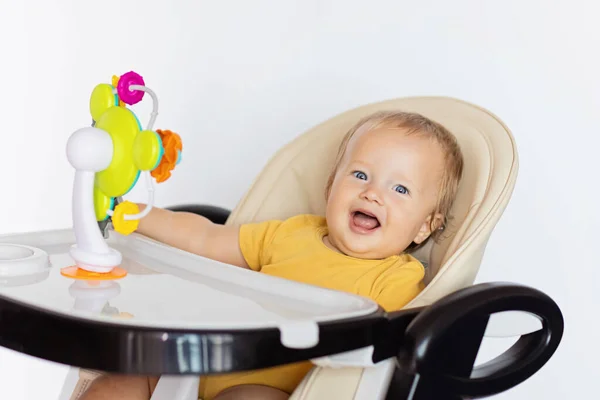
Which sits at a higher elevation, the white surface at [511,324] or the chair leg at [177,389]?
the white surface at [511,324]

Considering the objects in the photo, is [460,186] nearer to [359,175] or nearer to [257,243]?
[359,175]

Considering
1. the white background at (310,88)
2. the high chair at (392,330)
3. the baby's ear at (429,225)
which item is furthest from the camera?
the white background at (310,88)

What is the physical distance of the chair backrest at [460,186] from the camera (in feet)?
3.44

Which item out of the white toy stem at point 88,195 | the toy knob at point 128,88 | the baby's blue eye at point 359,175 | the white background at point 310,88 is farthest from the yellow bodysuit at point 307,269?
the white background at point 310,88

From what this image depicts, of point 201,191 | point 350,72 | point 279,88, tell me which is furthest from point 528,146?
point 201,191

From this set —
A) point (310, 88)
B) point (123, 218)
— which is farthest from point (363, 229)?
point (310, 88)

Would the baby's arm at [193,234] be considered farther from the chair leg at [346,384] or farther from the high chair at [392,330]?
the chair leg at [346,384]

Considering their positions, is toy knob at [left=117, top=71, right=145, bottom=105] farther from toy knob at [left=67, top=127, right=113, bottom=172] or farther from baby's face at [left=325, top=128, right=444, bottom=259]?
baby's face at [left=325, top=128, right=444, bottom=259]

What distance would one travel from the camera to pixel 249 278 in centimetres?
96

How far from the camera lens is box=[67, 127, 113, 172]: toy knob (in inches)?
36.1

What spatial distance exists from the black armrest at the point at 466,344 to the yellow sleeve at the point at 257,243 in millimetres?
382

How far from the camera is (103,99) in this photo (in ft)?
3.29

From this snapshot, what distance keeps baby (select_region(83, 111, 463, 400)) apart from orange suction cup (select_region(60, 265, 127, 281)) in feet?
0.52

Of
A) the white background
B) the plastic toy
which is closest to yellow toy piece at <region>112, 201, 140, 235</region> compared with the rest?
the plastic toy
